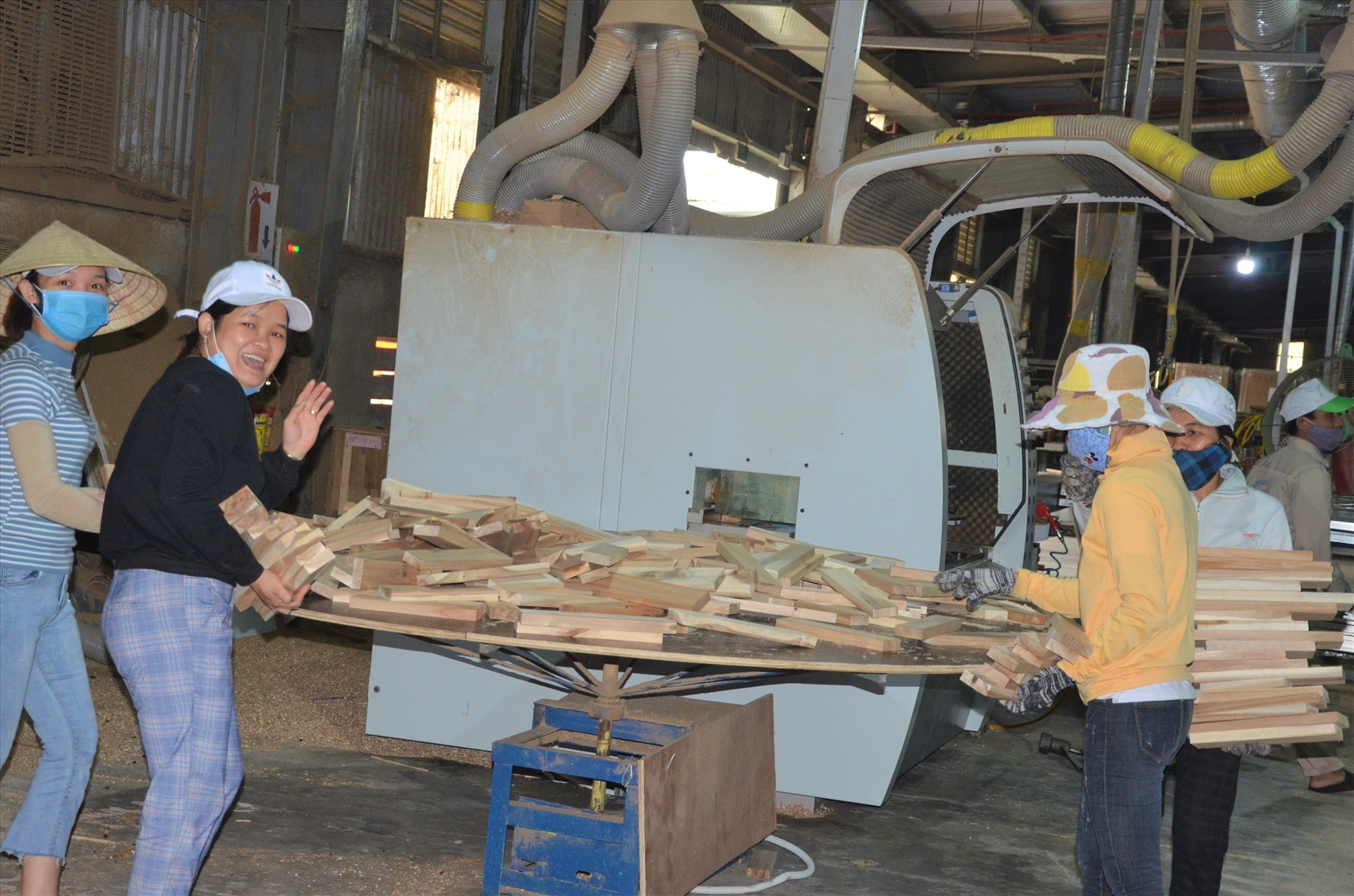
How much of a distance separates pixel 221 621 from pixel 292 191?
5872 millimetres

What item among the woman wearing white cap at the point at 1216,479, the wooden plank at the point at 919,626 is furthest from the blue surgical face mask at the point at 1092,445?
the woman wearing white cap at the point at 1216,479

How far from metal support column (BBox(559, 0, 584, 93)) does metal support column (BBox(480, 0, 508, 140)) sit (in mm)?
526

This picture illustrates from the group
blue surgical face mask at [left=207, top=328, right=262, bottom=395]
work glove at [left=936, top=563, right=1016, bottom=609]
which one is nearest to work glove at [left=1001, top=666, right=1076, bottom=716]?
work glove at [left=936, top=563, right=1016, bottom=609]

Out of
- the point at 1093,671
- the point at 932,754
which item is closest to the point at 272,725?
the point at 932,754

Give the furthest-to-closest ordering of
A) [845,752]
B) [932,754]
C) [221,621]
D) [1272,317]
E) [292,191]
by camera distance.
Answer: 1. [1272,317]
2. [292,191]
3. [932,754]
4. [845,752]
5. [221,621]

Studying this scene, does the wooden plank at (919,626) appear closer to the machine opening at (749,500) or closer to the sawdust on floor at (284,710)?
the machine opening at (749,500)

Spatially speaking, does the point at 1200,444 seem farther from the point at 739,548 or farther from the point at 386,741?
the point at 386,741

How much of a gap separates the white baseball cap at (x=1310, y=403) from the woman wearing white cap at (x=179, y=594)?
4672 millimetres

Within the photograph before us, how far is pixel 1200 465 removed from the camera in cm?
381

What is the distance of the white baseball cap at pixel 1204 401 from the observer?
3.78 m

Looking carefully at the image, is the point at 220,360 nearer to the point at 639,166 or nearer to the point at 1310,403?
the point at 639,166

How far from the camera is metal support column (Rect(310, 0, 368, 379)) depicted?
789cm

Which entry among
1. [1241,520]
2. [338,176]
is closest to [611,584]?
[1241,520]

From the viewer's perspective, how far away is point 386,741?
523 cm
